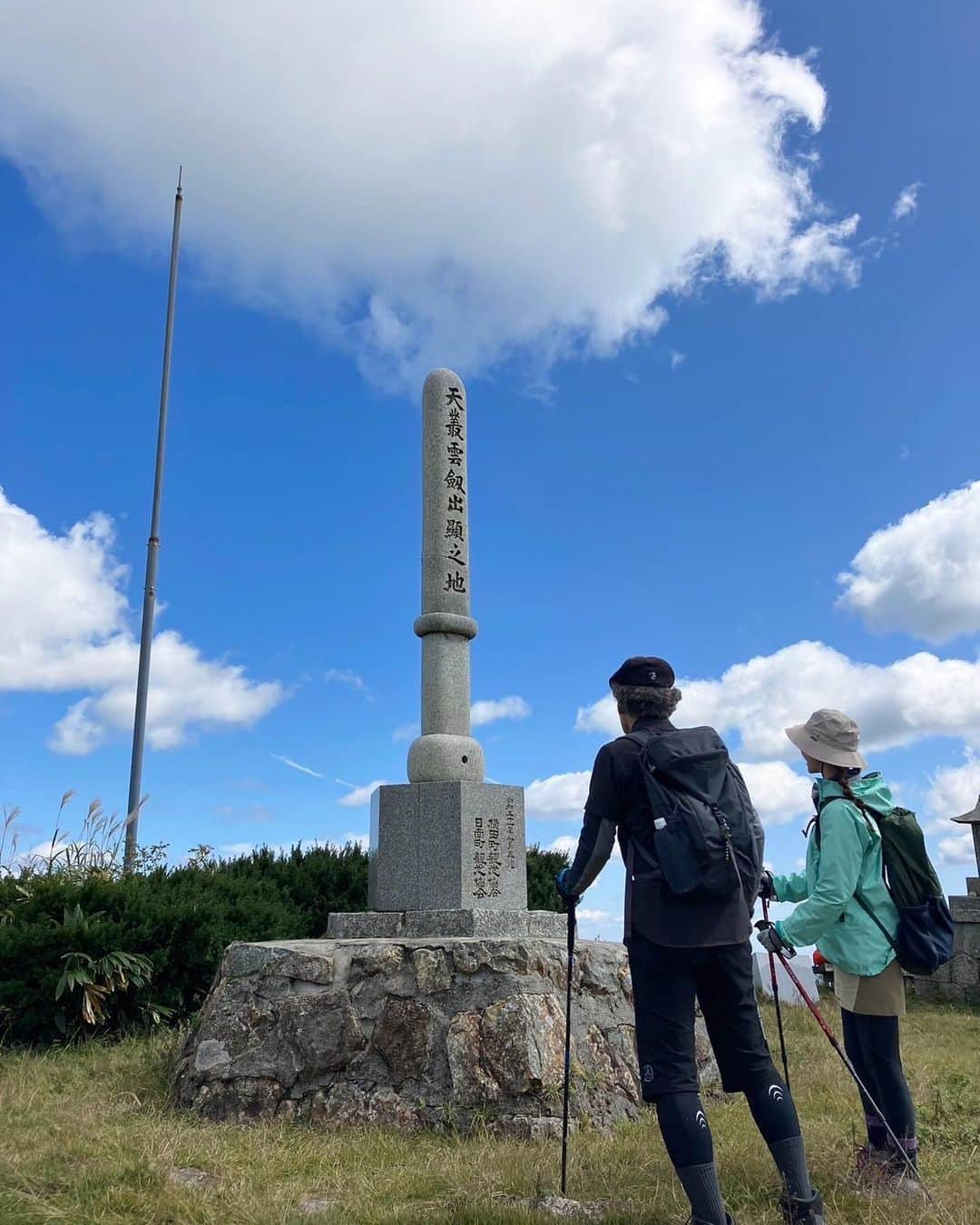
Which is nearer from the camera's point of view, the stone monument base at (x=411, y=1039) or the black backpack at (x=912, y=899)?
the black backpack at (x=912, y=899)

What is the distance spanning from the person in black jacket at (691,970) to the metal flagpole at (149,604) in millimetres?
8103

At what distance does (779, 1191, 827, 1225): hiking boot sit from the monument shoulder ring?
5.39 m

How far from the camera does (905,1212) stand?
3844 millimetres

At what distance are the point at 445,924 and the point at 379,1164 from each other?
2.19 metres

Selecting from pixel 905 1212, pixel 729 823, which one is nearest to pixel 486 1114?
pixel 905 1212

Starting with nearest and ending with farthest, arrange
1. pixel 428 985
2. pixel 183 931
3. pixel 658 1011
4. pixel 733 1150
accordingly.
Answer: pixel 658 1011, pixel 733 1150, pixel 428 985, pixel 183 931

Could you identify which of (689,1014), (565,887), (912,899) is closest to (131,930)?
(565,887)

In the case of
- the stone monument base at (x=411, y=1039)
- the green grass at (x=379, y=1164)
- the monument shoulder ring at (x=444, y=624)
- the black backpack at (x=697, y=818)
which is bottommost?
the green grass at (x=379, y=1164)

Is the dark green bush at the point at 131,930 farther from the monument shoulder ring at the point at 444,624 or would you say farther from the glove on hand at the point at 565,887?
the glove on hand at the point at 565,887

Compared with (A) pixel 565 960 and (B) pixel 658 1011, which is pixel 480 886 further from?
(B) pixel 658 1011

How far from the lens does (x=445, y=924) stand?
717 centimetres

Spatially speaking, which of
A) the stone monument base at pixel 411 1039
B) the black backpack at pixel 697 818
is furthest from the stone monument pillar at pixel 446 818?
the black backpack at pixel 697 818

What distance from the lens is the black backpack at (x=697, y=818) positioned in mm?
3406

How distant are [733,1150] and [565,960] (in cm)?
172
